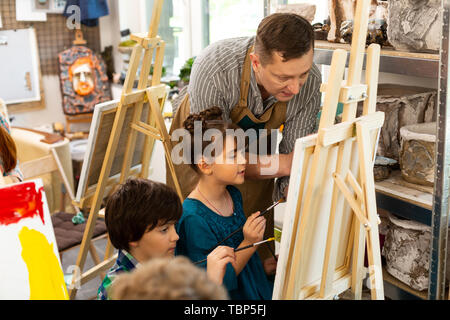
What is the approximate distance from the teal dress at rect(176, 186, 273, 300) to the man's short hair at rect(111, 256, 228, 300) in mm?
771

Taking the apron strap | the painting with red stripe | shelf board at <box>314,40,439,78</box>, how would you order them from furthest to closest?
the apron strap → shelf board at <box>314,40,439,78</box> → the painting with red stripe

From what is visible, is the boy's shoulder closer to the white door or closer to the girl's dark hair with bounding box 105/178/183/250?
the girl's dark hair with bounding box 105/178/183/250

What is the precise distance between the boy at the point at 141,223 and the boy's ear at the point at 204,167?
145 millimetres

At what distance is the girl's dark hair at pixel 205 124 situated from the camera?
152cm

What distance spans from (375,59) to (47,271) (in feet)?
2.97

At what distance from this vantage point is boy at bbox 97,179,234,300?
1.37 metres

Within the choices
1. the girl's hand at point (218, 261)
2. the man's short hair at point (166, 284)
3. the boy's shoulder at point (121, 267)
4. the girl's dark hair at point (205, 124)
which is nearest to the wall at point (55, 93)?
the girl's dark hair at point (205, 124)

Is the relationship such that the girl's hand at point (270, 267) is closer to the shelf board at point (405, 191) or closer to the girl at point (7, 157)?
the shelf board at point (405, 191)
